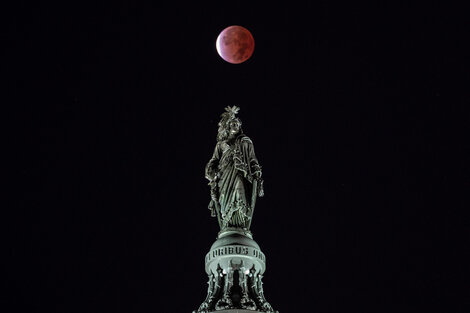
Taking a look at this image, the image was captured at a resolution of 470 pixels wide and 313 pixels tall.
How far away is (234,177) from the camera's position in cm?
2120

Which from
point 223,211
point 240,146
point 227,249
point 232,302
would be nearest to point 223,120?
point 240,146

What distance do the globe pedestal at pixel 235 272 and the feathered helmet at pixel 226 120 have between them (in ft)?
Result: 10.7

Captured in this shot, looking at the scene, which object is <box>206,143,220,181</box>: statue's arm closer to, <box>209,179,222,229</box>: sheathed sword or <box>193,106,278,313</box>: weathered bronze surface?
<box>193,106,278,313</box>: weathered bronze surface

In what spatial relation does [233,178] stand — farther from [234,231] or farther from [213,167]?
[234,231]

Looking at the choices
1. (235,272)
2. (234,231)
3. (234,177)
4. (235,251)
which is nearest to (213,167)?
(234,177)

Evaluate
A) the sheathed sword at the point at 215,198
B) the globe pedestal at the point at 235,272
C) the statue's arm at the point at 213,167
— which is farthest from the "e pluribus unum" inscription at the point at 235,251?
the statue's arm at the point at 213,167

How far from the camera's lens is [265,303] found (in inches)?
762

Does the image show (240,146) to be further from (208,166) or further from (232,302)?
(232,302)

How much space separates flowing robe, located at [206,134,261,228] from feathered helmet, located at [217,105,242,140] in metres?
0.24

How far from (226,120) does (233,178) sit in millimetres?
2116

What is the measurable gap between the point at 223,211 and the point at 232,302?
285 cm

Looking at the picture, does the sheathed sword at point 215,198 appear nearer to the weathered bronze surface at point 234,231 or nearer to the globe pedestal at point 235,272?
the weathered bronze surface at point 234,231

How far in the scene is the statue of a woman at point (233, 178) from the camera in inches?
818

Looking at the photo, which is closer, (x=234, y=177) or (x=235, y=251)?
(x=235, y=251)
